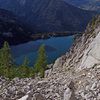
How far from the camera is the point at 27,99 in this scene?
8.86 m

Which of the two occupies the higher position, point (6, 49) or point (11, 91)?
point (6, 49)

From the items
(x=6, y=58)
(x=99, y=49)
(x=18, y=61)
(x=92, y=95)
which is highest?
(x=18, y=61)

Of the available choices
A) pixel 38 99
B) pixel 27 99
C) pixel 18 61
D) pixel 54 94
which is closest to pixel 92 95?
pixel 54 94

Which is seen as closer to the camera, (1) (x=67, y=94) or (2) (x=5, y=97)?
(1) (x=67, y=94)

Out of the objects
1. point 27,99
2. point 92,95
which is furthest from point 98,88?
point 27,99

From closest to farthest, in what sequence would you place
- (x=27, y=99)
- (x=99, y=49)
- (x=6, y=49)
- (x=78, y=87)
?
(x=27, y=99) < (x=78, y=87) < (x=99, y=49) < (x=6, y=49)

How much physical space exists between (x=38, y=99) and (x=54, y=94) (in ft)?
6.19

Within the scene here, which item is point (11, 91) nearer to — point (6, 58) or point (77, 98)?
point (77, 98)

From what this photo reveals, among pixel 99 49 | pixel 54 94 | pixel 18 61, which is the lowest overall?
pixel 54 94

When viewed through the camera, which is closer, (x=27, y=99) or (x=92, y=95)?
(x=27, y=99)

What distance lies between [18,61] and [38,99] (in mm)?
149693

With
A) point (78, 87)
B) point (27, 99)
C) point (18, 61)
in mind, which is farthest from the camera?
point (18, 61)

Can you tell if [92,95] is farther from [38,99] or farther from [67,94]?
[38,99]

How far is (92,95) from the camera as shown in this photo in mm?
9930
